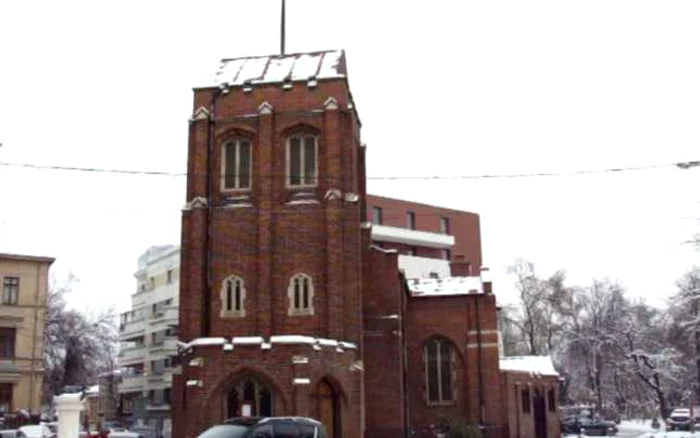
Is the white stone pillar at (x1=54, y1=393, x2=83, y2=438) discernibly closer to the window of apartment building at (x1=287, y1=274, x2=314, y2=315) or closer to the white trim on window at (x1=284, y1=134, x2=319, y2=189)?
the window of apartment building at (x1=287, y1=274, x2=314, y2=315)

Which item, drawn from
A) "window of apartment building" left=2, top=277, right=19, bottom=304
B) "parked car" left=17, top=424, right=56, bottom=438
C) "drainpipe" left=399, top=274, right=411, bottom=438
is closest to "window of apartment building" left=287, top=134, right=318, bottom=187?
"drainpipe" left=399, top=274, right=411, bottom=438

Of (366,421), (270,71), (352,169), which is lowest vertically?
(366,421)

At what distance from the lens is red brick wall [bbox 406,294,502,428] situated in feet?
134

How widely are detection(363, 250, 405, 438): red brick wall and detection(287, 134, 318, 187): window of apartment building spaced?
5.61 m

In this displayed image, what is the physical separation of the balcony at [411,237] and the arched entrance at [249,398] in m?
47.0

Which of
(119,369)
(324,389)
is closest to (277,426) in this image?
(324,389)

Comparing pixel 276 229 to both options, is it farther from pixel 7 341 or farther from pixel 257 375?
pixel 7 341

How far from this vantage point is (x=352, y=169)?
120 feet

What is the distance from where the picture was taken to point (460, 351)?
1644 inches

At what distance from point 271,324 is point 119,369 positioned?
232 ft

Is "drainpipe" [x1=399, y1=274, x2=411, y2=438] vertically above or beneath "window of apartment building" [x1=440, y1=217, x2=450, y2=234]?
beneath

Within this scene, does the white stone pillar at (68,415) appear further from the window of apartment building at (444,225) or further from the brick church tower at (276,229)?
the window of apartment building at (444,225)

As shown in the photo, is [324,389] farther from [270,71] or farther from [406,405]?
[270,71]

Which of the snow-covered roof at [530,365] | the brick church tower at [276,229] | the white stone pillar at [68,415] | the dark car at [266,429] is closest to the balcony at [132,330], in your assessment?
the snow-covered roof at [530,365]
